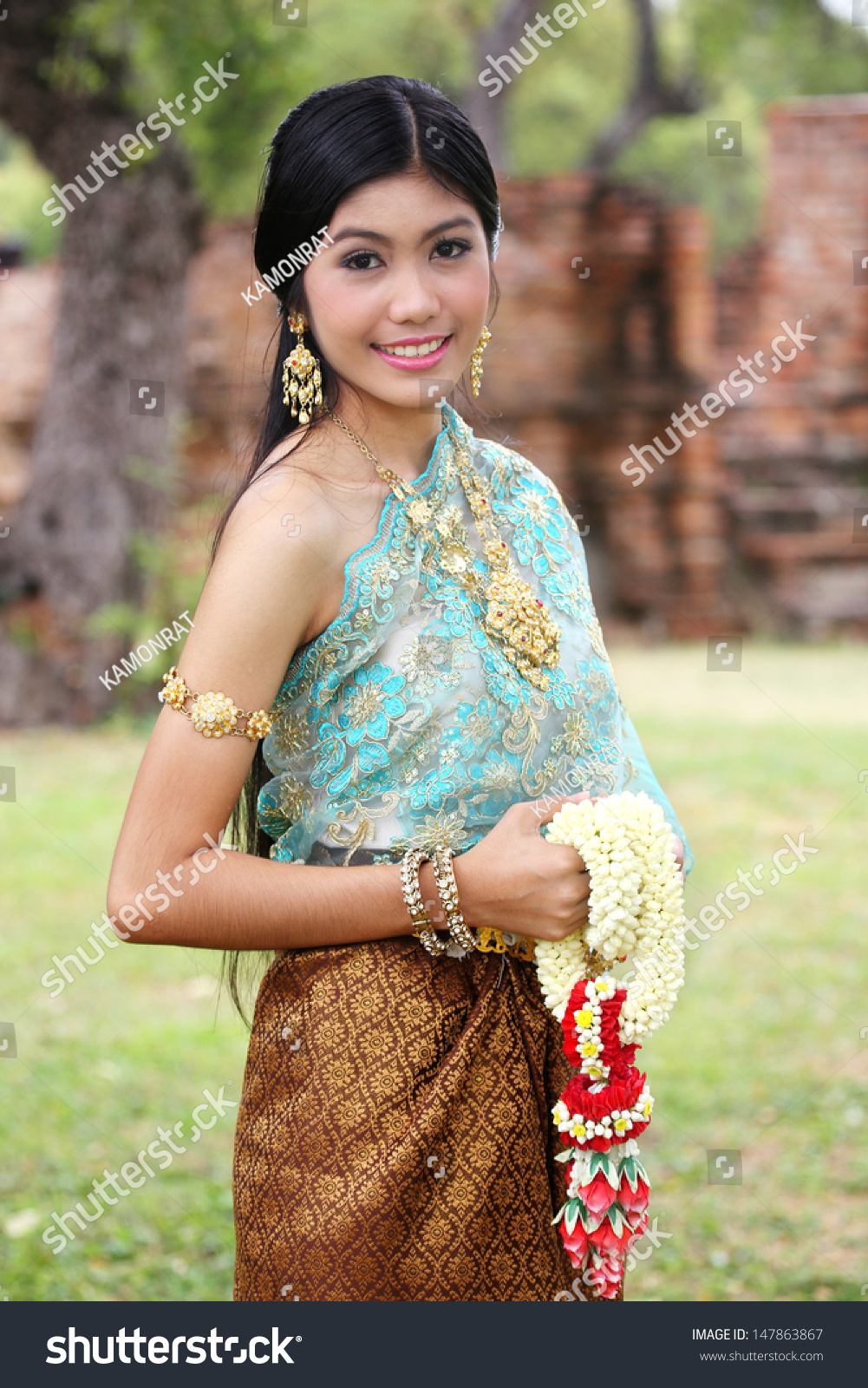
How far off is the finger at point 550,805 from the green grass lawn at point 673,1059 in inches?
53.2

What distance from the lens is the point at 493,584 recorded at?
171 centimetres

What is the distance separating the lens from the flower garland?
5.09ft

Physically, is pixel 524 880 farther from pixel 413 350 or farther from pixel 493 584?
pixel 413 350

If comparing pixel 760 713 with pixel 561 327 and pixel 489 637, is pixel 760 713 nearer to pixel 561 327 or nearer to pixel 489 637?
pixel 561 327

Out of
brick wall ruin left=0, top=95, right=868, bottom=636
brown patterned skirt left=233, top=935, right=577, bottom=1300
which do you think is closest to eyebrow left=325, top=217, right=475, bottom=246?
brown patterned skirt left=233, top=935, right=577, bottom=1300

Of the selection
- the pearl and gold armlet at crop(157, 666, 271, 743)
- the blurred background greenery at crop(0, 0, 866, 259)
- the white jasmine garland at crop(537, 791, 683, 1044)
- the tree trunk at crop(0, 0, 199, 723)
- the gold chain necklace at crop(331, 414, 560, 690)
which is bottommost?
the white jasmine garland at crop(537, 791, 683, 1044)

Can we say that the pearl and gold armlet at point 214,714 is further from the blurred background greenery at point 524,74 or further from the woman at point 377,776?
the blurred background greenery at point 524,74

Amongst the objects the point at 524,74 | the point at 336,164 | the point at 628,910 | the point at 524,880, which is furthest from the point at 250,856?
the point at 524,74

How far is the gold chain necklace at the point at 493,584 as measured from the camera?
1.66 meters

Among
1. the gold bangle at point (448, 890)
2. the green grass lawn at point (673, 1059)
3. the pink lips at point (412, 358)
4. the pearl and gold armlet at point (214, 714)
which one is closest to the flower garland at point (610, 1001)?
the gold bangle at point (448, 890)

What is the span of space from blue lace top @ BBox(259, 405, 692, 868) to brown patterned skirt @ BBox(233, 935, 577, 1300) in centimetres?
16

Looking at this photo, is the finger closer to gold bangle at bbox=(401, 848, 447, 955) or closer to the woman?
the woman

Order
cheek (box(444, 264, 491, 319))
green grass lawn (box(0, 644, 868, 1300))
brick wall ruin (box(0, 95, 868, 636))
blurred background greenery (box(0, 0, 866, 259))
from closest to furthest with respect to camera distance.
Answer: cheek (box(444, 264, 491, 319)) < green grass lawn (box(0, 644, 868, 1300)) < blurred background greenery (box(0, 0, 866, 259)) < brick wall ruin (box(0, 95, 868, 636))

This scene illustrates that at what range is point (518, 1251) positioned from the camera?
1.66 metres
